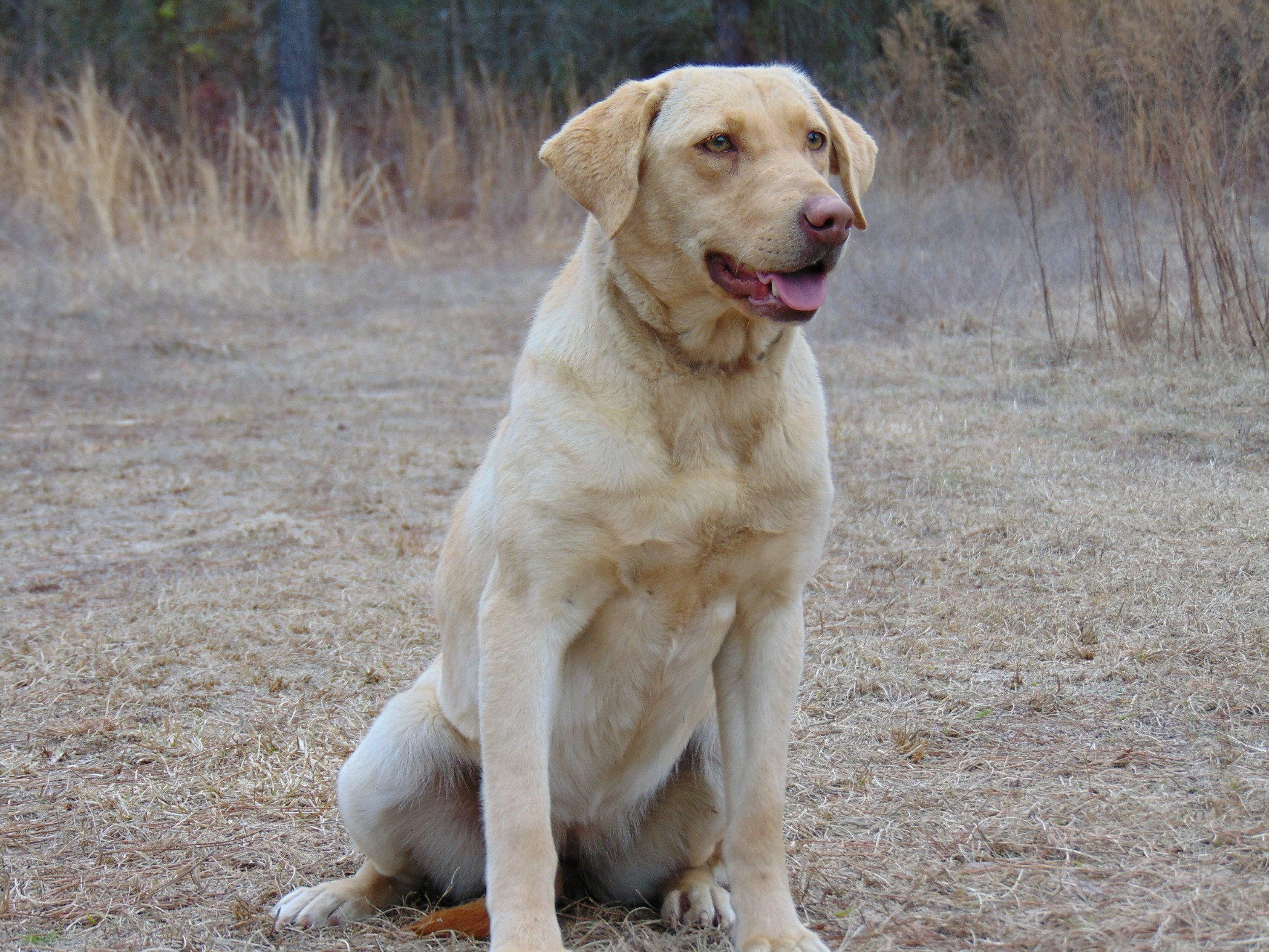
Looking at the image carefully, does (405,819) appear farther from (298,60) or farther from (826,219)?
(298,60)

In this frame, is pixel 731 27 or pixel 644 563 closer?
pixel 644 563

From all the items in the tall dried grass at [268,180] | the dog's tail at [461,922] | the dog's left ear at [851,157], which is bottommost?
the dog's tail at [461,922]

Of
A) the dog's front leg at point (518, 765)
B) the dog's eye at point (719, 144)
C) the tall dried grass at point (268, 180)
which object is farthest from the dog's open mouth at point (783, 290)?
the tall dried grass at point (268, 180)

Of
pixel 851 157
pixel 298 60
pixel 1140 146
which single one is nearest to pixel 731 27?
pixel 298 60

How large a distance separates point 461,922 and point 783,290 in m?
1.29

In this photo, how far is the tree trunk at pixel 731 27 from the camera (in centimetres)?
1446

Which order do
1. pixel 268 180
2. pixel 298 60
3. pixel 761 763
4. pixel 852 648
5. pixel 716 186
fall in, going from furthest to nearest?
1. pixel 298 60
2. pixel 268 180
3. pixel 852 648
4. pixel 716 186
5. pixel 761 763

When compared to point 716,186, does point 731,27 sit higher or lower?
higher

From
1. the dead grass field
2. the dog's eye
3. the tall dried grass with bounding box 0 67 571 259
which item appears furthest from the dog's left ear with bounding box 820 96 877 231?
the tall dried grass with bounding box 0 67 571 259

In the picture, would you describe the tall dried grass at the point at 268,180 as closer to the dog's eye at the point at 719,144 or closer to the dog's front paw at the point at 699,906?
the dog's eye at the point at 719,144

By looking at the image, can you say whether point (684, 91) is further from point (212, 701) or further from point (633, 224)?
point (212, 701)

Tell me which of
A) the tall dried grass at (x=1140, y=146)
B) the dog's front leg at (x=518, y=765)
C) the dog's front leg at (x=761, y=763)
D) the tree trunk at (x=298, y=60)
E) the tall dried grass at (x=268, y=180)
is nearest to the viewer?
the dog's front leg at (x=518, y=765)

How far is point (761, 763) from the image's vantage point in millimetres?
2252

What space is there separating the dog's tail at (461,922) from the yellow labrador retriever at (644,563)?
178 mm
